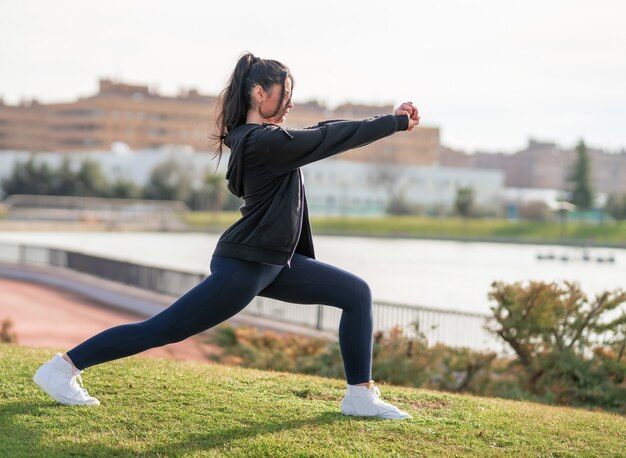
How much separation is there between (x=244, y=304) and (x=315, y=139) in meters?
0.88

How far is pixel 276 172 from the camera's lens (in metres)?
4.65

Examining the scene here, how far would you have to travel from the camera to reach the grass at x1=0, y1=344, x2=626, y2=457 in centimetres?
447

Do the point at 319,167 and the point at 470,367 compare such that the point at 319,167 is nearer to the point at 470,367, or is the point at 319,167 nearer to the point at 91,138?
the point at 91,138

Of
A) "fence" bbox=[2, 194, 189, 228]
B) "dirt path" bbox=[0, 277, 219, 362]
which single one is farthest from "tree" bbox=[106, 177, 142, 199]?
"dirt path" bbox=[0, 277, 219, 362]

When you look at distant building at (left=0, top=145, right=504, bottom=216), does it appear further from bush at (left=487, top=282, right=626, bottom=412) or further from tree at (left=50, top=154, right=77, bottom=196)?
bush at (left=487, top=282, right=626, bottom=412)

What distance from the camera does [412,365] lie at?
10.8 metres

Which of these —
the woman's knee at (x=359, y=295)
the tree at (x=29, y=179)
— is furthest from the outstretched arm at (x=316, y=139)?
the tree at (x=29, y=179)

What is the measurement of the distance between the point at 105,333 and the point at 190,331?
0.47m

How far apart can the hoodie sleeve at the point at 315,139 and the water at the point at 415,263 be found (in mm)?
22027

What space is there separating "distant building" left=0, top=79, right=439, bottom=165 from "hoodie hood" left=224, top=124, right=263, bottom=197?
387ft

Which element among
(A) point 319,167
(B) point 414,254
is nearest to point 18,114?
(A) point 319,167

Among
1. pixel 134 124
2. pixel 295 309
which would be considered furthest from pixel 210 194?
pixel 295 309

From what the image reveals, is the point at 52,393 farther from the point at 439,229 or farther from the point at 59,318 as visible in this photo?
the point at 439,229

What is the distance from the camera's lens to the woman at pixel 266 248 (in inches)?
182
